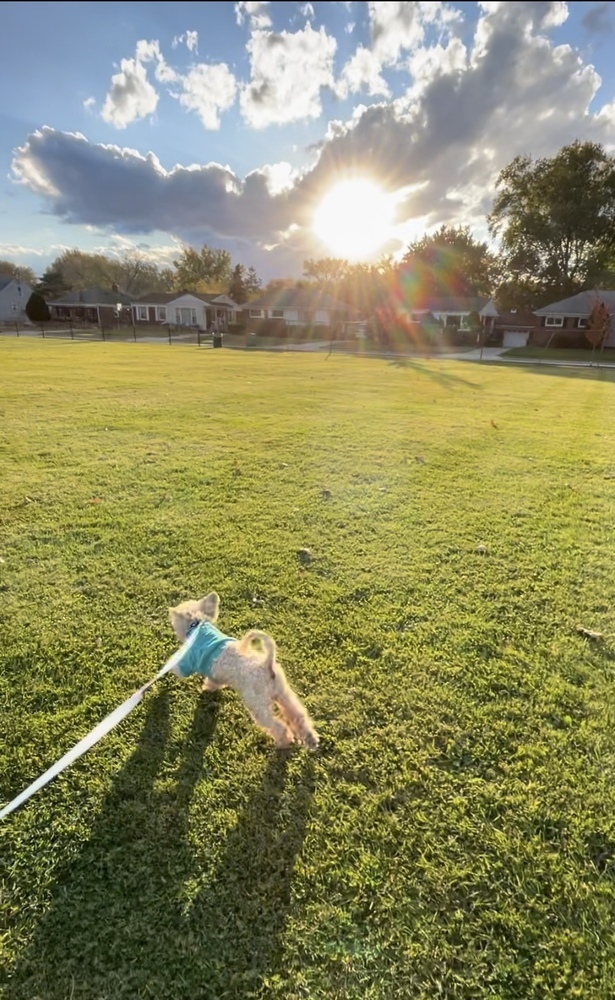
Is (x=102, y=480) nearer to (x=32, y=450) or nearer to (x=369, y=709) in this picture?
(x=32, y=450)

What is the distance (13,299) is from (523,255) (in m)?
56.4

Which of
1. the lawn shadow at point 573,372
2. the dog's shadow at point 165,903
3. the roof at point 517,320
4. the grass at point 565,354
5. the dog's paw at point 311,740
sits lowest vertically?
the dog's shadow at point 165,903

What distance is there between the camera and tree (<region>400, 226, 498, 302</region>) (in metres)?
57.8

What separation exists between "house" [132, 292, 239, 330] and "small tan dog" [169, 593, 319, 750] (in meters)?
51.3

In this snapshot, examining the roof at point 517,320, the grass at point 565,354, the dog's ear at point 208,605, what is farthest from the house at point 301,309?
the dog's ear at point 208,605

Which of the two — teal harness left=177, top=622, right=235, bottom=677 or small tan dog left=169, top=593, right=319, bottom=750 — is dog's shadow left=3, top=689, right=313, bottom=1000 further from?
teal harness left=177, top=622, right=235, bottom=677

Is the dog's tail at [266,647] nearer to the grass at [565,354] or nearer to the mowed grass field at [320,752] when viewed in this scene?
the mowed grass field at [320,752]

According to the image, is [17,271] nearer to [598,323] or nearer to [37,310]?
[37,310]

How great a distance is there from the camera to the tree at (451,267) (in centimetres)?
5778

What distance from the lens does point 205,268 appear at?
243 ft

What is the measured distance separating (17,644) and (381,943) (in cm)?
225

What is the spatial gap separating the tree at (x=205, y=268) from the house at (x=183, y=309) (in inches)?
952

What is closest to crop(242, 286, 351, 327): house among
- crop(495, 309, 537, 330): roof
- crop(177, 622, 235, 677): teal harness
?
crop(495, 309, 537, 330): roof

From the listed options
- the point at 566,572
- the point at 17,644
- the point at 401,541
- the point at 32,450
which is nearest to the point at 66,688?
the point at 17,644
